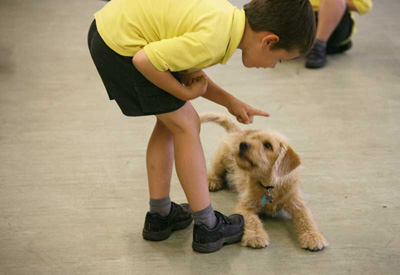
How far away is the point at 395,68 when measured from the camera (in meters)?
3.08

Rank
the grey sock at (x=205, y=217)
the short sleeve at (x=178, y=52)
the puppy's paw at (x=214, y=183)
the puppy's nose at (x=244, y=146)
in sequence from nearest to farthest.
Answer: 1. the short sleeve at (x=178, y=52)
2. the grey sock at (x=205, y=217)
3. the puppy's nose at (x=244, y=146)
4. the puppy's paw at (x=214, y=183)

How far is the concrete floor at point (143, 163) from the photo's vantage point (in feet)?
5.35

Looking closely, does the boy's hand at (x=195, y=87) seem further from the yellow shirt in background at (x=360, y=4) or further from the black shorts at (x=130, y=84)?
the yellow shirt in background at (x=360, y=4)

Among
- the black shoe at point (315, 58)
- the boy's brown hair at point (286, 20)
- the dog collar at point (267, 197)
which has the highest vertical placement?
the boy's brown hair at point (286, 20)

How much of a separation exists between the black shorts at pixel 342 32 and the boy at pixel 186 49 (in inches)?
76.4

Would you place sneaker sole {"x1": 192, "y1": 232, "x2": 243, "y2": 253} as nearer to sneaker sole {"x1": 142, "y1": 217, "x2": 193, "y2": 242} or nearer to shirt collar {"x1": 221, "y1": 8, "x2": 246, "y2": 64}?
sneaker sole {"x1": 142, "y1": 217, "x2": 193, "y2": 242}

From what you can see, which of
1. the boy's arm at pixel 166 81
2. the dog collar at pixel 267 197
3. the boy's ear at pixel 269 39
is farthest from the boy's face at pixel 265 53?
the dog collar at pixel 267 197

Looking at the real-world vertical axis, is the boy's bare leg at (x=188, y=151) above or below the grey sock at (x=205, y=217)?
above

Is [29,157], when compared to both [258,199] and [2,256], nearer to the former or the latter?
[2,256]

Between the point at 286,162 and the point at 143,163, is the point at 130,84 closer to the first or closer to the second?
the point at 286,162

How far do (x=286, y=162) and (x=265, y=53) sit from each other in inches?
17.5

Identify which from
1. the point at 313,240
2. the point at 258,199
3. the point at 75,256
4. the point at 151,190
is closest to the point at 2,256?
the point at 75,256

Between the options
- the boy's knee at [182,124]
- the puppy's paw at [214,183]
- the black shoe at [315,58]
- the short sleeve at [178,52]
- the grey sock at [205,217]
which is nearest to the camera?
the short sleeve at [178,52]

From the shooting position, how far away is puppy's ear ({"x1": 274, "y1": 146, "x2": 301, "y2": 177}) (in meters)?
1.70
